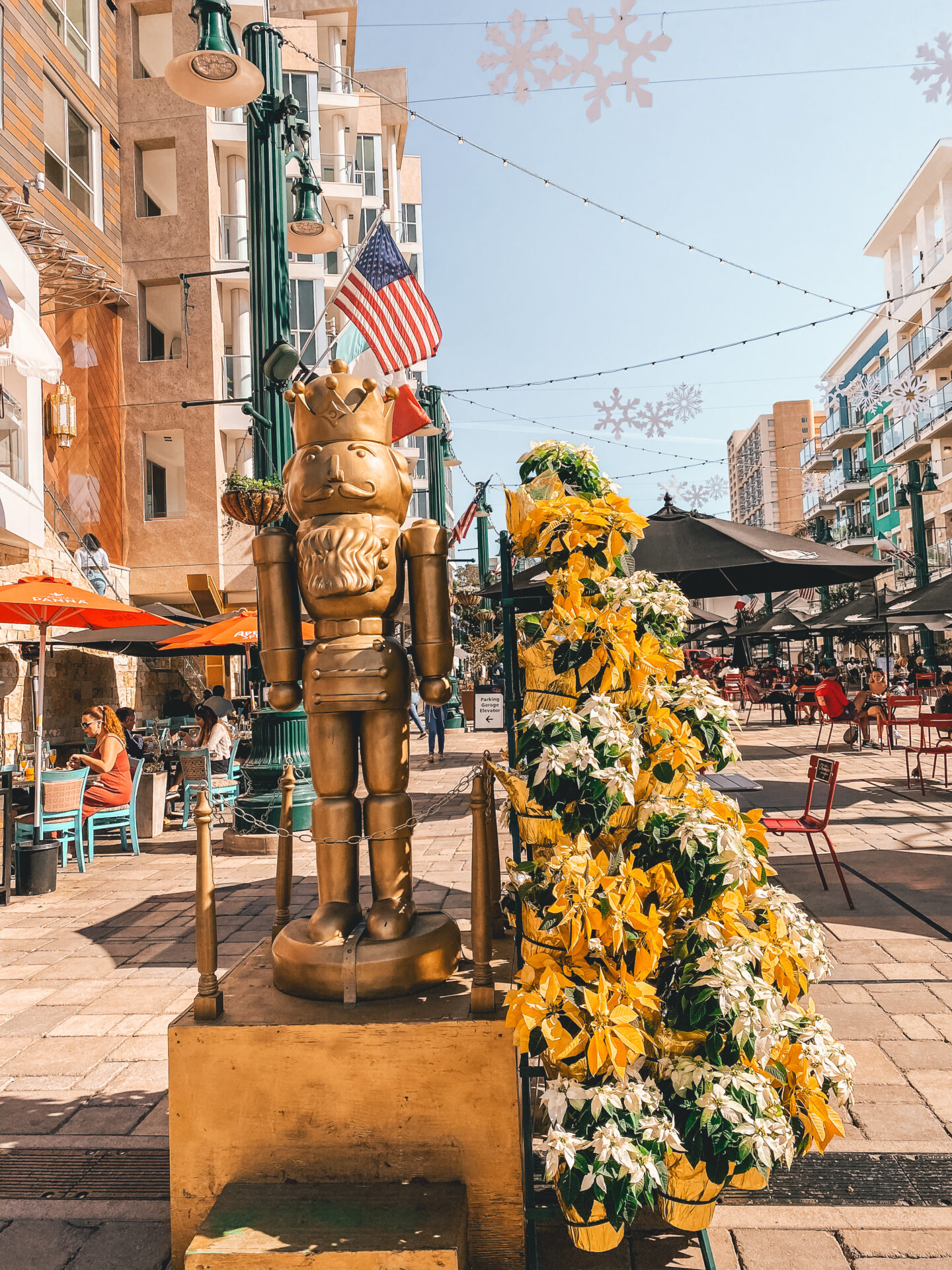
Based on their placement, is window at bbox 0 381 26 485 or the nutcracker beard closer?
the nutcracker beard

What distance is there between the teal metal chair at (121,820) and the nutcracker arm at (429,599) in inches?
250

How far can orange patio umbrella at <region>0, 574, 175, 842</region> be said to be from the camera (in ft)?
26.7

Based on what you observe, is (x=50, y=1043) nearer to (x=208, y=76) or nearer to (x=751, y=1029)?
(x=751, y=1029)

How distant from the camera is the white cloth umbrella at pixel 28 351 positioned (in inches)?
297

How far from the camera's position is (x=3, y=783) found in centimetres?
666

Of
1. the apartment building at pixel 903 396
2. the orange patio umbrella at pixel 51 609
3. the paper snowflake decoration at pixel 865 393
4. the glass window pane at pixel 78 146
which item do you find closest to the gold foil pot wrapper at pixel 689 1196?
the orange patio umbrella at pixel 51 609

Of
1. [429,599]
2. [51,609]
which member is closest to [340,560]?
[429,599]

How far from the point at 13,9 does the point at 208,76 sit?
10.6 metres

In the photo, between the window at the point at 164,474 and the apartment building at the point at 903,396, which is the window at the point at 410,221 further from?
the window at the point at 164,474

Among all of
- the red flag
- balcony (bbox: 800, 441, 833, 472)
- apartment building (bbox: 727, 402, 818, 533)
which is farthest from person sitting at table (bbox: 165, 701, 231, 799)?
apartment building (bbox: 727, 402, 818, 533)

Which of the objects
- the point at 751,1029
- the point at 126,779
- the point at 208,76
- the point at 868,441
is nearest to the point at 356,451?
the point at 751,1029

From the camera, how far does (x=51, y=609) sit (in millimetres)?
8836

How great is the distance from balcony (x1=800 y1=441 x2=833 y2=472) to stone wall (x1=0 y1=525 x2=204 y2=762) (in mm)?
44508

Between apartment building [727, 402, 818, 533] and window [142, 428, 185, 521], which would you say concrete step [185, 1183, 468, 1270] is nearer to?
window [142, 428, 185, 521]
